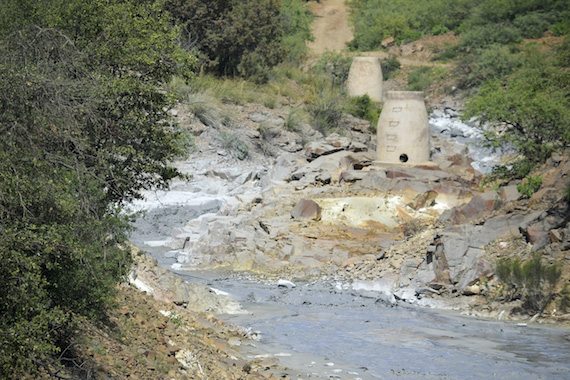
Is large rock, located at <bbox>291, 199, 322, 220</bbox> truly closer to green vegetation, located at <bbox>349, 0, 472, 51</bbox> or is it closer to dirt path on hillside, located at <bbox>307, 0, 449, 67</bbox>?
dirt path on hillside, located at <bbox>307, 0, 449, 67</bbox>

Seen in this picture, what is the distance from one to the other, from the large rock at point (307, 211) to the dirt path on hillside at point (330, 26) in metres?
29.8

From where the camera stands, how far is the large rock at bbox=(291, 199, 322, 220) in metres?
15.8

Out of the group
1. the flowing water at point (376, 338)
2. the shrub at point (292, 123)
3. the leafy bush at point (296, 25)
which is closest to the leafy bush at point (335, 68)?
the leafy bush at point (296, 25)

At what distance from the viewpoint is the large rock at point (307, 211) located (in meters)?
15.8

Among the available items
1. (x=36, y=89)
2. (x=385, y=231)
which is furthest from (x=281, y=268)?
(x=36, y=89)

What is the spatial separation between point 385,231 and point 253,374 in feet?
27.6

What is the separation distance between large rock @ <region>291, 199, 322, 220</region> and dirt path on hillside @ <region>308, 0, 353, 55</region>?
29.8 m

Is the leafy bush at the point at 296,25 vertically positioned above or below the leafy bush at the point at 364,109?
below

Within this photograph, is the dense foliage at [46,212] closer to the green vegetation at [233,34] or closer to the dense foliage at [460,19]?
the green vegetation at [233,34]

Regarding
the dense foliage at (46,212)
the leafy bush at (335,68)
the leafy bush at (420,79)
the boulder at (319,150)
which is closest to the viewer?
the dense foliage at (46,212)

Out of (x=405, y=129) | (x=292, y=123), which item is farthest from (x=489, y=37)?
(x=405, y=129)

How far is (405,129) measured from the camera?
19312 millimetres

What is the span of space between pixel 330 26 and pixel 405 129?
32.8 metres

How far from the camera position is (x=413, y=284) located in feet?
39.6
